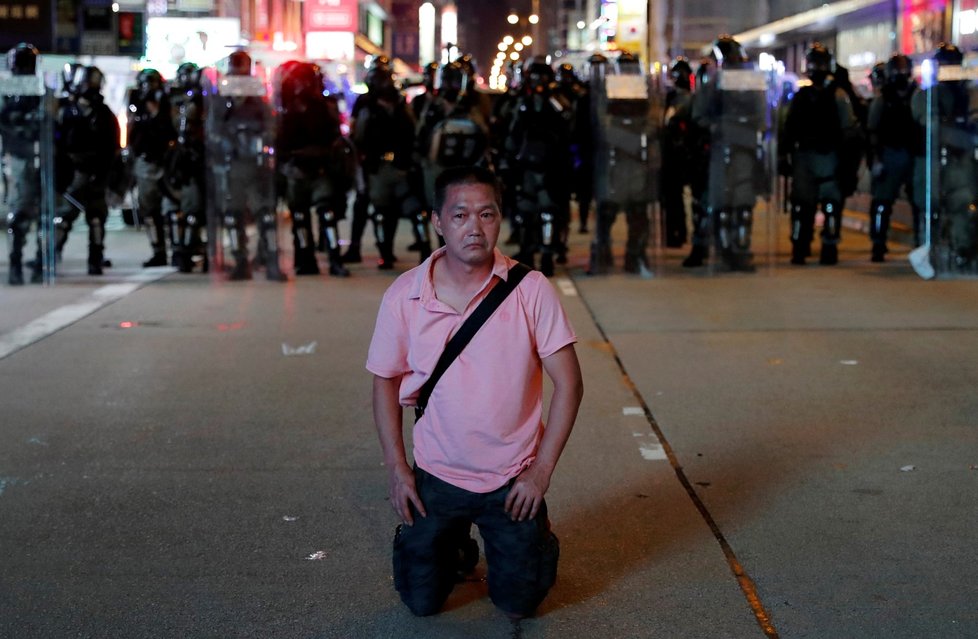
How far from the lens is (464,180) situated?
4.40 m

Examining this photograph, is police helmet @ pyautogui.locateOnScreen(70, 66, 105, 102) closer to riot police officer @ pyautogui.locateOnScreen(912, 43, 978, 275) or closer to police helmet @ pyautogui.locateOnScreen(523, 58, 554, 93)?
police helmet @ pyautogui.locateOnScreen(523, 58, 554, 93)

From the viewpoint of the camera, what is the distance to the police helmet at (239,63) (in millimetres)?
13766

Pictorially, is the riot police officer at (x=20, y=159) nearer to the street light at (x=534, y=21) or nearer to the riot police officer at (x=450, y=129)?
the riot police officer at (x=450, y=129)

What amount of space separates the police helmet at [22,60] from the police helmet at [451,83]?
3759mm

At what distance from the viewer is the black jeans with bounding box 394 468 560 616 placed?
4438mm

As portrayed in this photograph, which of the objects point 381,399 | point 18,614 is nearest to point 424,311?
point 381,399

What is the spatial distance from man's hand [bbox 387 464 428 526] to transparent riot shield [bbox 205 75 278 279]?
381 inches

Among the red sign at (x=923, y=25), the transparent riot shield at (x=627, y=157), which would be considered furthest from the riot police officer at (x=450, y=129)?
the red sign at (x=923, y=25)

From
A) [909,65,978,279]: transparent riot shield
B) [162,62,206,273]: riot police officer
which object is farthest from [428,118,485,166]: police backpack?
[909,65,978,279]: transparent riot shield

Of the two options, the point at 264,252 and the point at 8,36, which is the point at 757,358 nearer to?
the point at 264,252

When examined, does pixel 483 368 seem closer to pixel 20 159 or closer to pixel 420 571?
pixel 420 571

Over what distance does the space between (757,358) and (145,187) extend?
7645 millimetres

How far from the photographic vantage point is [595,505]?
5.89 meters

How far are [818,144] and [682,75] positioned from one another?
1.85 meters
